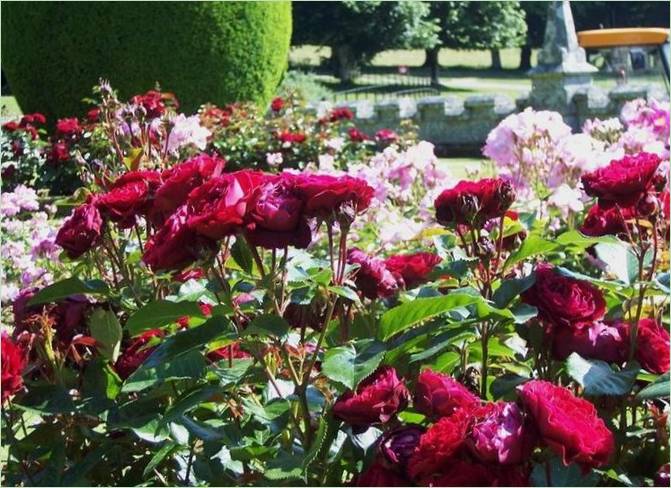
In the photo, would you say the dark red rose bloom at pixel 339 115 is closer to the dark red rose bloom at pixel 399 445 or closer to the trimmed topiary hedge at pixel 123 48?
the trimmed topiary hedge at pixel 123 48

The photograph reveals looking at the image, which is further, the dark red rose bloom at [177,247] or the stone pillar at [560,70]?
the stone pillar at [560,70]

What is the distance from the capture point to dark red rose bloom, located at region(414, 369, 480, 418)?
55.9 inches

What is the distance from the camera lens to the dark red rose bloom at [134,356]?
6.07 feet

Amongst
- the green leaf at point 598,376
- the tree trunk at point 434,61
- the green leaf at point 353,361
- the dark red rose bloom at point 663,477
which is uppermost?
the green leaf at point 353,361

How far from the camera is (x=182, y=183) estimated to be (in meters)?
1.64

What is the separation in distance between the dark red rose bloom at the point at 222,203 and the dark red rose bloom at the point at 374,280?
0.35 metres

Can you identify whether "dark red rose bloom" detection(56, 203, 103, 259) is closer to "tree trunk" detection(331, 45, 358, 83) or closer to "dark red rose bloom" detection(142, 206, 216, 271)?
"dark red rose bloom" detection(142, 206, 216, 271)

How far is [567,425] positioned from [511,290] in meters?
0.46

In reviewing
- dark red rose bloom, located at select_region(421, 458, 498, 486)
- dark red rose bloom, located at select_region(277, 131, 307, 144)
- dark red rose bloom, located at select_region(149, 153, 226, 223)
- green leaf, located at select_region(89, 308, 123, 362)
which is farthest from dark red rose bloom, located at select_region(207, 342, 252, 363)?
dark red rose bloom, located at select_region(277, 131, 307, 144)

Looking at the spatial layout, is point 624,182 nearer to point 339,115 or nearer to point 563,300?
point 563,300

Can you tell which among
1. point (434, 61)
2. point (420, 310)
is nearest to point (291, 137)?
point (420, 310)

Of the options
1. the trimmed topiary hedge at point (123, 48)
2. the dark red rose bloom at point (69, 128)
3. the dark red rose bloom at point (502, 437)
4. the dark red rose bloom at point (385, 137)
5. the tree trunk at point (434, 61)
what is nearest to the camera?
the dark red rose bloom at point (502, 437)

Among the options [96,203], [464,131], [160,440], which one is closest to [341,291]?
[160,440]

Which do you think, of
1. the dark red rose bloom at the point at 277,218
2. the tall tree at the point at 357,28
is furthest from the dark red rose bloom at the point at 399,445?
the tall tree at the point at 357,28
